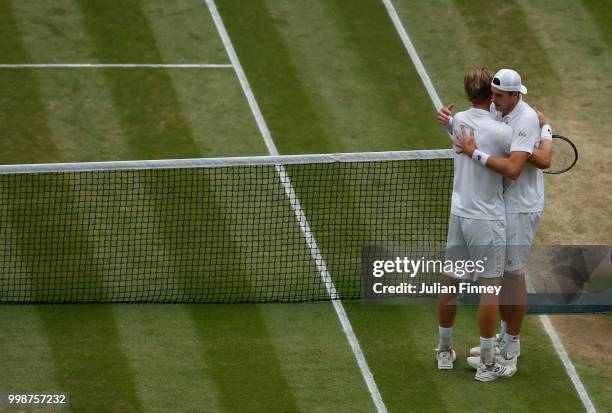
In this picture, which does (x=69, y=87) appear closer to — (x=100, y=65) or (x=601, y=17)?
(x=100, y=65)

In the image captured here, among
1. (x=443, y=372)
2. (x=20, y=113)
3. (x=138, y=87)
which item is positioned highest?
(x=443, y=372)

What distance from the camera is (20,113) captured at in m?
16.8

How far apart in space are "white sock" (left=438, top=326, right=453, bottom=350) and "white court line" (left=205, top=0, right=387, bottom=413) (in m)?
0.70

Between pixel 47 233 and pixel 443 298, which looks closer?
pixel 443 298

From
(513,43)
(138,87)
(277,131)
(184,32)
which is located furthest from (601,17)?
(138,87)

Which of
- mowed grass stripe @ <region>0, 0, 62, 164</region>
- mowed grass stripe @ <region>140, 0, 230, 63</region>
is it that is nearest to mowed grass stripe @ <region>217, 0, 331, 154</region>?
mowed grass stripe @ <region>140, 0, 230, 63</region>

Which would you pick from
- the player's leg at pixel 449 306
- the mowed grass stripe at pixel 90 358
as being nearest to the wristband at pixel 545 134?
the player's leg at pixel 449 306

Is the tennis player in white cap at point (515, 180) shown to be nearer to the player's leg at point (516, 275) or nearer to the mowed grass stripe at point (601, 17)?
the player's leg at point (516, 275)

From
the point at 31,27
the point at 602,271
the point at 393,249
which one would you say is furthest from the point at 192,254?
the point at 31,27

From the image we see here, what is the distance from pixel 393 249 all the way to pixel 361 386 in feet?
8.36

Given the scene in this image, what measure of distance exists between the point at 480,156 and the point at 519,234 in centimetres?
85

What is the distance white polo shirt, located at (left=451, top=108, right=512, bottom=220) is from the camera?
11195 mm

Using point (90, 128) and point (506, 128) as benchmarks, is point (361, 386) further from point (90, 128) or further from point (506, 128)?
point (90, 128)

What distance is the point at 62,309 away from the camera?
13.0 meters
